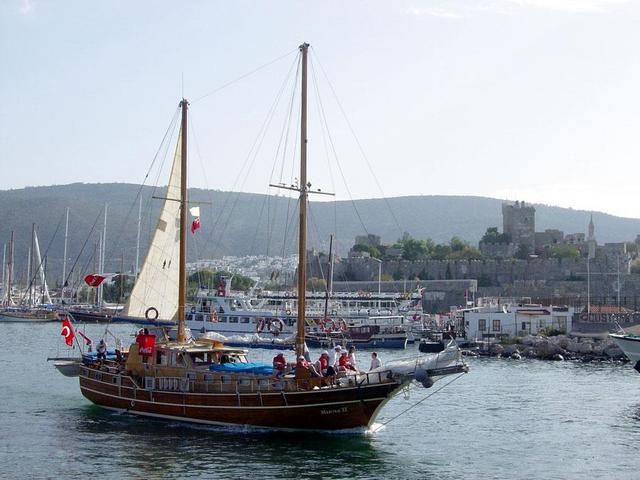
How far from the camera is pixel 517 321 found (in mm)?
74812

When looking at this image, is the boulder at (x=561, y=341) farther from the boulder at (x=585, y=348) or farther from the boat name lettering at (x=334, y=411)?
the boat name lettering at (x=334, y=411)

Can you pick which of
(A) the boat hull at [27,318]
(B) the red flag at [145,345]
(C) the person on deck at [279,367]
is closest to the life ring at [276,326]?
(B) the red flag at [145,345]

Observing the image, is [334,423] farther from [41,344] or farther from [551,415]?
[41,344]

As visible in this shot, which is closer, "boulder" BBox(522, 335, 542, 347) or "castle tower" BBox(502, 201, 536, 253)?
"boulder" BBox(522, 335, 542, 347)

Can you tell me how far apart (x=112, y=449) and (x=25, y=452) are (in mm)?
2203

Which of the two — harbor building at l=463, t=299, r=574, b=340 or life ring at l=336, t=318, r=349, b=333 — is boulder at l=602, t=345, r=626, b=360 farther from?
life ring at l=336, t=318, r=349, b=333

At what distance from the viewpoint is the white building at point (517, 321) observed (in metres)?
73.9

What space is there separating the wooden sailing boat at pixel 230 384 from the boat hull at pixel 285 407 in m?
0.03

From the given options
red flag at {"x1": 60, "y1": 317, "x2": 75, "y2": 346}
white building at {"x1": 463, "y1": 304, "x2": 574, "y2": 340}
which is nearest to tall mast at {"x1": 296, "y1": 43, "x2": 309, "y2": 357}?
red flag at {"x1": 60, "y1": 317, "x2": 75, "y2": 346}

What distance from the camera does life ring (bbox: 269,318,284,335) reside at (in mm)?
69150

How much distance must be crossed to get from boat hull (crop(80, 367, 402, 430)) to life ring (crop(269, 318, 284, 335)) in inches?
1440

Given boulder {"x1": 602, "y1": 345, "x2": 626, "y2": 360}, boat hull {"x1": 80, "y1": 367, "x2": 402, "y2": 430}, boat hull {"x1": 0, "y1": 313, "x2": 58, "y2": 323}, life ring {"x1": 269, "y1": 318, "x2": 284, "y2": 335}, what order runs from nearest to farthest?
1. boat hull {"x1": 80, "y1": 367, "x2": 402, "y2": 430}
2. boulder {"x1": 602, "y1": 345, "x2": 626, "y2": 360}
3. life ring {"x1": 269, "y1": 318, "x2": 284, "y2": 335}
4. boat hull {"x1": 0, "y1": 313, "x2": 58, "y2": 323}

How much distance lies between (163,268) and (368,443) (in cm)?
1109

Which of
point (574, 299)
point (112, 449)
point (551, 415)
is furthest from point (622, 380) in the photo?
point (574, 299)
